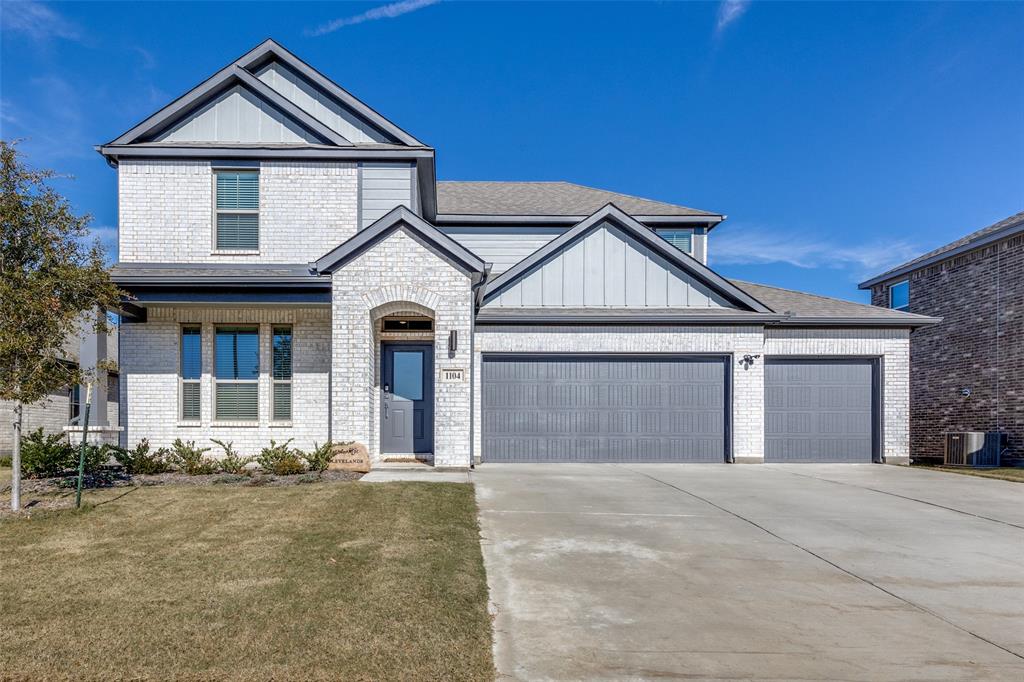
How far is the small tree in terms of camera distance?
22.9 feet

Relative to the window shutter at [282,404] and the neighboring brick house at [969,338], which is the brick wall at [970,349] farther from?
the window shutter at [282,404]

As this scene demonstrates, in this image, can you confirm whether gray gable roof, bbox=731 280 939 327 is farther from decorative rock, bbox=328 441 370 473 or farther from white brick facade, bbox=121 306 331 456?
white brick facade, bbox=121 306 331 456

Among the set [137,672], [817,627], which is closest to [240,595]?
[137,672]

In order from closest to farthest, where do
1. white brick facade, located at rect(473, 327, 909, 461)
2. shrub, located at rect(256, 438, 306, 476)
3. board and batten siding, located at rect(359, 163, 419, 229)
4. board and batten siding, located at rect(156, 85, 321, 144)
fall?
shrub, located at rect(256, 438, 306, 476) → board and batten siding, located at rect(359, 163, 419, 229) → board and batten siding, located at rect(156, 85, 321, 144) → white brick facade, located at rect(473, 327, 909, 461)

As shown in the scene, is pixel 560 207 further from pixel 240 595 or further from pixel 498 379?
pixel 240 595

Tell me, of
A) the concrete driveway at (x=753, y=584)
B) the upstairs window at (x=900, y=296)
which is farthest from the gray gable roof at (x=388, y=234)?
the upstairs window at (x=900, y=296)

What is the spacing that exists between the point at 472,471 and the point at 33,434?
8098 millimetres

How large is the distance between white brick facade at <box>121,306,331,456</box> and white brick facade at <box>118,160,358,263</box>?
120 cm

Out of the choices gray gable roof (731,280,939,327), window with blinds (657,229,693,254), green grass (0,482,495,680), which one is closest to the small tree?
green grass (0,482,495,680)

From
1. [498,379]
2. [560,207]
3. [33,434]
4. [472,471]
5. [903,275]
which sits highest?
[560,207]

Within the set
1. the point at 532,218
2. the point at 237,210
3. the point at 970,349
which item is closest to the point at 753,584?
the point at 237,210

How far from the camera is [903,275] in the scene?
61.9 ft

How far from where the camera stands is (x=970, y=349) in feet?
53.3

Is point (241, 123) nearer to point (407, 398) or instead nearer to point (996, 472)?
point (407, 398)
